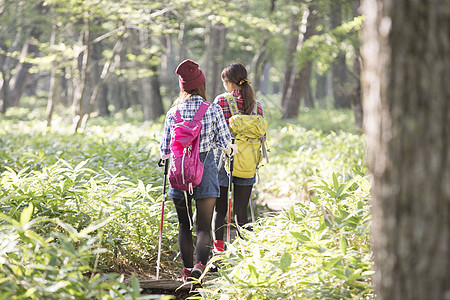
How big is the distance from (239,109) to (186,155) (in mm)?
1170

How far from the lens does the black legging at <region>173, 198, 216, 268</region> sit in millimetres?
4312

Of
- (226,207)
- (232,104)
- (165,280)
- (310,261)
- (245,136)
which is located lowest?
(165,280)

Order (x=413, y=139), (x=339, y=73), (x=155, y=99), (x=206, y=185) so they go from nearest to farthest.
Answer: (x=413, y=139), (x=206, y=185), (x=155, y=99), (x=339, y=73)

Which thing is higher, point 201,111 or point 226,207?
point 201,111

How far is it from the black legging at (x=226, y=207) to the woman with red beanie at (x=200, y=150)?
0.68 meters

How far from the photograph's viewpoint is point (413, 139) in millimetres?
1797

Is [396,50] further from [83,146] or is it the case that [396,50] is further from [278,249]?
[83,146]

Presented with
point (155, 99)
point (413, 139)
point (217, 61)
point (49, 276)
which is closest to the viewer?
point (413, 139)

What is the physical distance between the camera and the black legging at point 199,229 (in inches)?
170

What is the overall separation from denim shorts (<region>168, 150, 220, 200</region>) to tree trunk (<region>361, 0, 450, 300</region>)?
8.14 ft

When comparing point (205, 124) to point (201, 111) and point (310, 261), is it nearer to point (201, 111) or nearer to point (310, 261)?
point (201, 111)

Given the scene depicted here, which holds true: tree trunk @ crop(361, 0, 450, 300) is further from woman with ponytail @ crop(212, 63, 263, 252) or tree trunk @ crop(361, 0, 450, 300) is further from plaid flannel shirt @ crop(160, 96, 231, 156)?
woman with ponytail @ crop(212, 63, 263, 252)

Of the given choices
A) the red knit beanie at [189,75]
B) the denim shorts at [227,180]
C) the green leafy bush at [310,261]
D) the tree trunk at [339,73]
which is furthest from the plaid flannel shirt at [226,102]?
the tree trunk at [339,73]

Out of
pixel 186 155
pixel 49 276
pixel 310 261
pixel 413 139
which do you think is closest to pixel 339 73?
pixel 186 155
